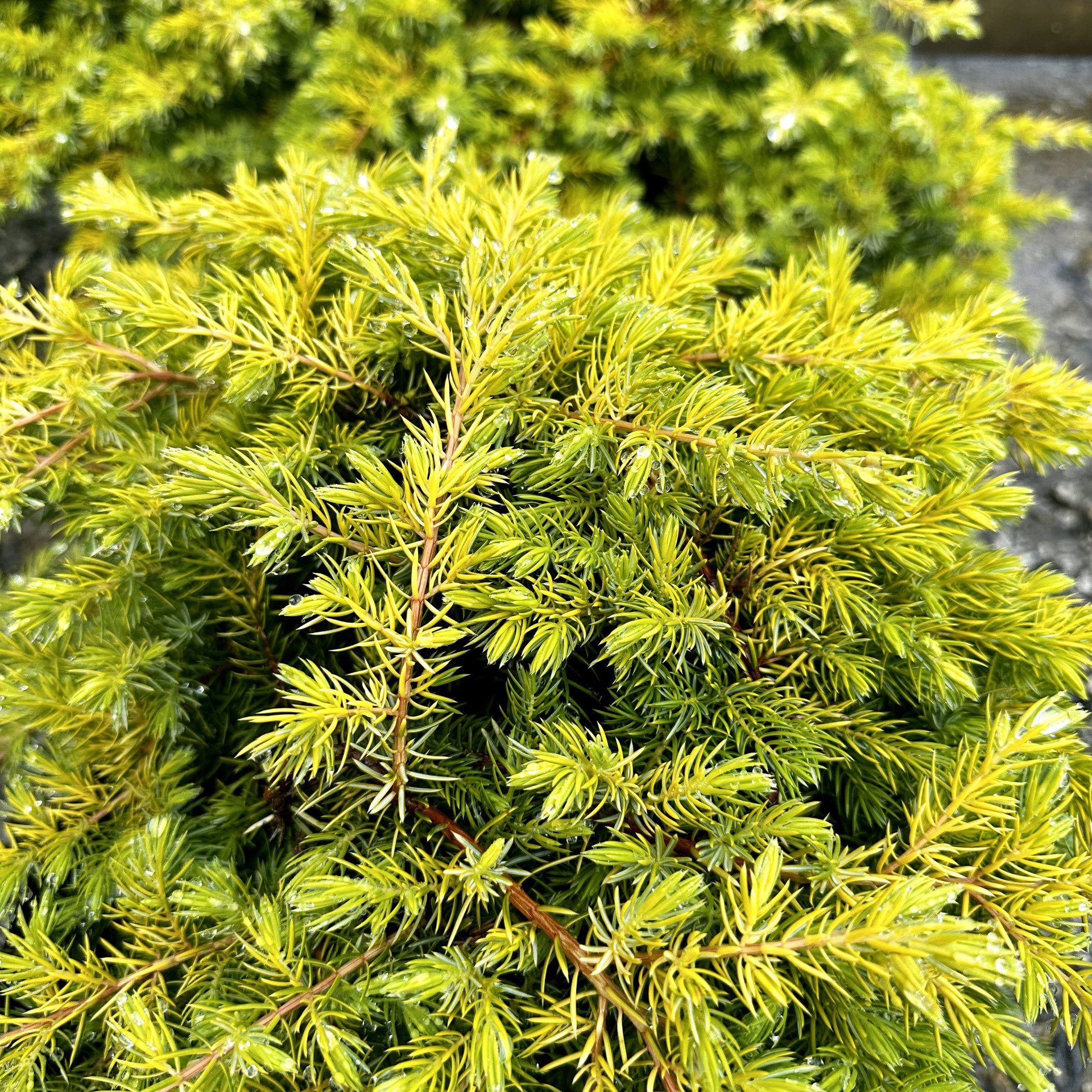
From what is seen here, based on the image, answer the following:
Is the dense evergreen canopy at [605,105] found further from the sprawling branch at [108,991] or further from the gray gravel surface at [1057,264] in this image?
the sprawling branch at [108,991]

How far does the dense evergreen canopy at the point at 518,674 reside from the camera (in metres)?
0.68

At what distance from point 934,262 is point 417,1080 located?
165cm

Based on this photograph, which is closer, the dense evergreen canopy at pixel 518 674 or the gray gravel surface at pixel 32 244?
the dense evergreen canopy at pixel 518 674

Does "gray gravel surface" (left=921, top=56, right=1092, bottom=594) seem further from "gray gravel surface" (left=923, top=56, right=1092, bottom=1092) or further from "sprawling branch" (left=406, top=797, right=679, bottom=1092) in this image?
"sprawling branch" (left=406, top=797, right=679, bottom=1092)

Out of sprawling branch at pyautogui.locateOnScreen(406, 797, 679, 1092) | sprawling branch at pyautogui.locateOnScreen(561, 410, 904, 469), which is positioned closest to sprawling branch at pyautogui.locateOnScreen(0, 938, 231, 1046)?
sprawling branch at pyautogui.locateOnScreen(406, 797, 679, 1092)

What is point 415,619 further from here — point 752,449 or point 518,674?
point 752,449

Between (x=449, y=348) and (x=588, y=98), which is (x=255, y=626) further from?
(x=588, y=98)

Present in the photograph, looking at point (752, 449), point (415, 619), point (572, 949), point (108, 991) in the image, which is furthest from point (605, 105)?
point (108, 991)

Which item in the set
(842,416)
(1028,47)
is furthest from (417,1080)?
(1028,47)

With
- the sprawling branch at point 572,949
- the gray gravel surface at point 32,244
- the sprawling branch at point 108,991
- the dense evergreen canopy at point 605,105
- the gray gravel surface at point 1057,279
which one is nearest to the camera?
the sprawling branch at point 572,949

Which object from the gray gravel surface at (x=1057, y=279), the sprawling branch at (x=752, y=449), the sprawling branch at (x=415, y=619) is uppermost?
the sprawling branch at (x=752, y=449)

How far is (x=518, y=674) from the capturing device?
0.82 meters

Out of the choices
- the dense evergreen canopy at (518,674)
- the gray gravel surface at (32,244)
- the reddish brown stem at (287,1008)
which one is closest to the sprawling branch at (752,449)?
the dense evergreen canopy at (518,674)

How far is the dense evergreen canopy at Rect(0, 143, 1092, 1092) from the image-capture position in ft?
2.24
